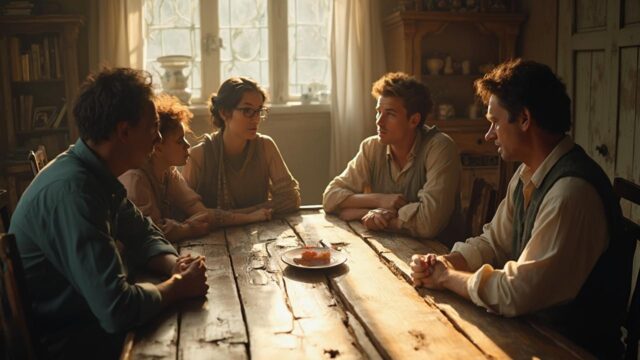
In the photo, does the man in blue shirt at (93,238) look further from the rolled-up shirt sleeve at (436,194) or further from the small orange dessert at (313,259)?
the rolled-up shirt sleeve at (436,194)

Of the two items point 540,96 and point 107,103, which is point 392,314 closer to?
point 540,96

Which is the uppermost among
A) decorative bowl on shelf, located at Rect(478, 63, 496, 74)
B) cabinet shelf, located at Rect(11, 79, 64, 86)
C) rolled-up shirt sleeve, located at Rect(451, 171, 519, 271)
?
decorative bowl on shelf, located at Rect(478, 63, 496, 74)

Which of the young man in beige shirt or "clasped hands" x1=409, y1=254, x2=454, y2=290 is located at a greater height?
the young man in beige shirt

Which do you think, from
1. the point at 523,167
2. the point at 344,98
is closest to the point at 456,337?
the point at 523,167

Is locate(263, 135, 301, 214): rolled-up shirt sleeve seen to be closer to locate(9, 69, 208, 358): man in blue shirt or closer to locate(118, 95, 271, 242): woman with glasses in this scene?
locate(118, 95, 271, 242): woman with glasses

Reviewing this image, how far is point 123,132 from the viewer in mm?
1816

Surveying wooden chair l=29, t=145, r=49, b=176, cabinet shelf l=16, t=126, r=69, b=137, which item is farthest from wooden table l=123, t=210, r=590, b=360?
cabinet shelf l=16, t=126, r=69, b=137

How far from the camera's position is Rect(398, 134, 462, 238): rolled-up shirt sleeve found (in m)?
2.47

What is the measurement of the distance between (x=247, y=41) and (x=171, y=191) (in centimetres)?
249

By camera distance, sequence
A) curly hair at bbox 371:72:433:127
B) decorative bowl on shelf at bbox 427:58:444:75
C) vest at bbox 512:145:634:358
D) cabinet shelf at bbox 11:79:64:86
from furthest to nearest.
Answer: decorative bowl on shelf at bbox 427:58:444:75 → cabinet shelf at bbox 11:79:64:86 → curly hair at bbox 371:72:433:127 → vest at bbox 512:145:634:358

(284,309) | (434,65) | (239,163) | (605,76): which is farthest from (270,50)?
(284,309)

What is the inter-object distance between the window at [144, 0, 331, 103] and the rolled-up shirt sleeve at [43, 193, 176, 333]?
335 cm

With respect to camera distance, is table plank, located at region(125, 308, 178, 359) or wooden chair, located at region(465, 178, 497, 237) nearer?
table plank, located at region(125, 308, 178, 359)

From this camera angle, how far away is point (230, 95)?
3049 millimetres
